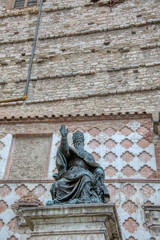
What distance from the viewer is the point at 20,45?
10727 millimetres

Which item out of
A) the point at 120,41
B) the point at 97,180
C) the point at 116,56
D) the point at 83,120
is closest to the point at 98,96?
the point at 83,120

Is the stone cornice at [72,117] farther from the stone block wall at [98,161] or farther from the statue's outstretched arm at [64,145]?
the statue's outstretched arm at [64,145]

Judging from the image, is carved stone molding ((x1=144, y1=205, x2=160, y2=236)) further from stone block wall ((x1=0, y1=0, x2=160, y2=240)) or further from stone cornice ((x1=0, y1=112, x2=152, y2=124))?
stone cornice ((x1=0, y1=112, x2=152, y2=124))

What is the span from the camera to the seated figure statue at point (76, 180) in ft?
13.3

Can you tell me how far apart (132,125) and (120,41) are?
10.6ft

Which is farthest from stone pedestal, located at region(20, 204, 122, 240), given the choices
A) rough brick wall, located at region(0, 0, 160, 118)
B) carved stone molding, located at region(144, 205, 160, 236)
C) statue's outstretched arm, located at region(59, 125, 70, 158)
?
rough brick wall, located at region(0, 0, 160, 118)

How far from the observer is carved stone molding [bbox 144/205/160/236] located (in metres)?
6.02

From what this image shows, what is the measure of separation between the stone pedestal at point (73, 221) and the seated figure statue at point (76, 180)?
0.57 ft

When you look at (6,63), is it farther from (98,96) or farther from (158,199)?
(158,199)

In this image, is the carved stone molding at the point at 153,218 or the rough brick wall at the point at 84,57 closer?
the carved stone molding at the point at 153,218

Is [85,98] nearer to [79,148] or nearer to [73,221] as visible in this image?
[79,148]

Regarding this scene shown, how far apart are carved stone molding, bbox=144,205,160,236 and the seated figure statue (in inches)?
89.8

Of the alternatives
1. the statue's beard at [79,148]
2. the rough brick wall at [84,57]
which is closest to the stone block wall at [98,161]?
the rough brick wall at [84,57]

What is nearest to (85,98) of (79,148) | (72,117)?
(72,117)
